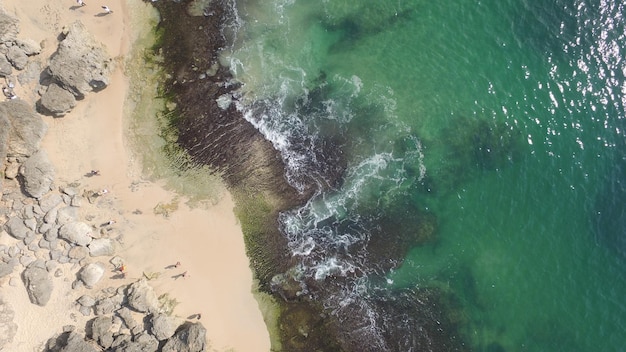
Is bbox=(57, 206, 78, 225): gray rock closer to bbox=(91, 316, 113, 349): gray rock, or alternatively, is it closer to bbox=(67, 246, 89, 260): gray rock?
bbox=(67, 246, 89, 260): gray rock

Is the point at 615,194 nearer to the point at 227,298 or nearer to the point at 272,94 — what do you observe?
the point at 272,94

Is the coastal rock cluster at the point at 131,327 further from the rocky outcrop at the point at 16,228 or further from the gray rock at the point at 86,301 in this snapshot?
the rocky outcrop at the point at 16,228

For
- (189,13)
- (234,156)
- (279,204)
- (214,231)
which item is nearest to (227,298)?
(214,231)

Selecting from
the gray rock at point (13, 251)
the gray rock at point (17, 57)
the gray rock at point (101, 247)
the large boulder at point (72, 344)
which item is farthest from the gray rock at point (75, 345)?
the gray rock at point (17, 57)

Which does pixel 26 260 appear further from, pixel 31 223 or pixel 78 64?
pixel 78 64

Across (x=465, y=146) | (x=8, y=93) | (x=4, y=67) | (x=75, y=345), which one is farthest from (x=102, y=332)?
(x=465, y=146)

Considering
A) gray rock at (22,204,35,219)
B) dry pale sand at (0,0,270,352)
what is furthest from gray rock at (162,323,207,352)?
gray rock at (22,204,35,219)
